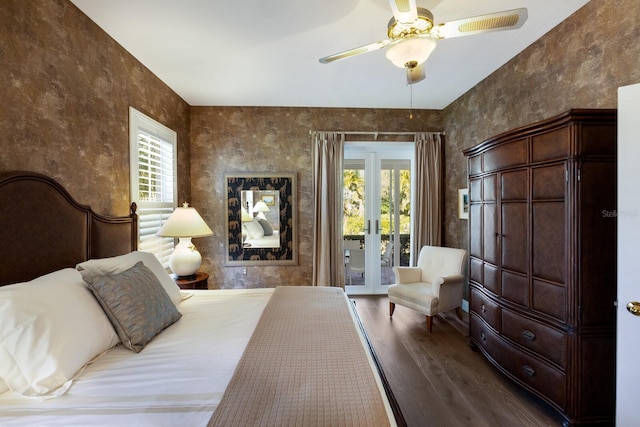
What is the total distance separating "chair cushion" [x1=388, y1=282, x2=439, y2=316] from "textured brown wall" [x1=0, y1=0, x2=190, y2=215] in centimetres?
301

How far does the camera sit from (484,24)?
5.11 ft

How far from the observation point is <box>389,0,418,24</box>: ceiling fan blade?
1.40 metres

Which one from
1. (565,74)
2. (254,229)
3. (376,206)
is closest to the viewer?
(565,74)

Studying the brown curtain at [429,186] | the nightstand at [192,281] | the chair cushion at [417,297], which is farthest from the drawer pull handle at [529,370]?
the nightstand at [192,281]

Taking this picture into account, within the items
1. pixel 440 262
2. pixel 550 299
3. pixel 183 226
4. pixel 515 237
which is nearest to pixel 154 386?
pixel 183 226

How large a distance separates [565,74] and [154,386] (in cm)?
330

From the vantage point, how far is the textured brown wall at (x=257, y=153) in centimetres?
402

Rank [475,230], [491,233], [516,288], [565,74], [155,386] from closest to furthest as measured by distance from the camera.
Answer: [155,386]
[516,288]
[565,74]
[491,233]
[475,230]

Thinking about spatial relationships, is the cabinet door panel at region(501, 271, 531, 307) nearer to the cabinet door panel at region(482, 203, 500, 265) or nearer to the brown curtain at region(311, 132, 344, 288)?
the cabinet door panel at region(482, 203, 500, 265)

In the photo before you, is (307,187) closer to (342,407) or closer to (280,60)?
(280,60)

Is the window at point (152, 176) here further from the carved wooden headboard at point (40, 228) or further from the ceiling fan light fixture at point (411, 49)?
the ceiling fan light fixture at point (411, 49)

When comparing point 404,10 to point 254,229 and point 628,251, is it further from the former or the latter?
point 254,229

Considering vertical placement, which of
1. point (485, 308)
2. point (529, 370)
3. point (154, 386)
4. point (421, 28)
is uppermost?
point (421, 28)

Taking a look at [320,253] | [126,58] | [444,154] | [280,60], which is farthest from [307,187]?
[126,58]
